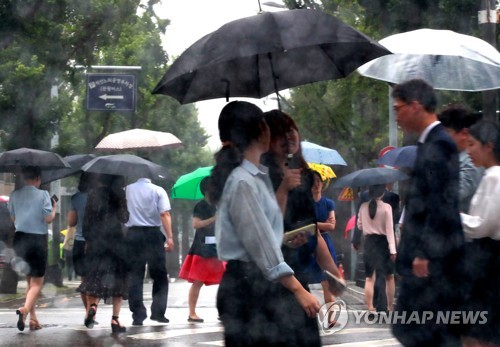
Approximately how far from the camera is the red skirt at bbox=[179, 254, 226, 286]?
11.8 m

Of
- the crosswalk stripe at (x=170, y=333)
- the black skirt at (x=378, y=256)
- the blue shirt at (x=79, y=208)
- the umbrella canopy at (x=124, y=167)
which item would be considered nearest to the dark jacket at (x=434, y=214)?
the crosswalk stripe at (x=170, y=333)

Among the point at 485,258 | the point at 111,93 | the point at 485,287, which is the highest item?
the point at 111,93

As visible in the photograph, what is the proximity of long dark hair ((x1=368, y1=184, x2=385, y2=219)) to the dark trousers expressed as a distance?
2.47 metres

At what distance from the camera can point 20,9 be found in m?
17.6

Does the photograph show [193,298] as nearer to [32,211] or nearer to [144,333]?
[144,333]

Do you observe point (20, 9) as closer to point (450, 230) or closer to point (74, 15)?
point (74, 15)

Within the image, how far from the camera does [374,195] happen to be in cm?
1241

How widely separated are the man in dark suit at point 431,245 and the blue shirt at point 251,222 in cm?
94

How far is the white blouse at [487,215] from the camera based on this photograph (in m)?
5.43

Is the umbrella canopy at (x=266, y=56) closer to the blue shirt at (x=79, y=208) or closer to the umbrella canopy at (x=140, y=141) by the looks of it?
the blue shirt at (x=79, y=208)

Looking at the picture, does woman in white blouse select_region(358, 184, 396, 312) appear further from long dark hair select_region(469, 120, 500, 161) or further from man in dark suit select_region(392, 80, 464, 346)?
man in dark suit select_region(392, 80, 464, 346)

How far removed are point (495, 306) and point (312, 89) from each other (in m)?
22.5

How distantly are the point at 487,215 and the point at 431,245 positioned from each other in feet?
2.06

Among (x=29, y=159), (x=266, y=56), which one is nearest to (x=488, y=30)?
(x=29, y=159)
